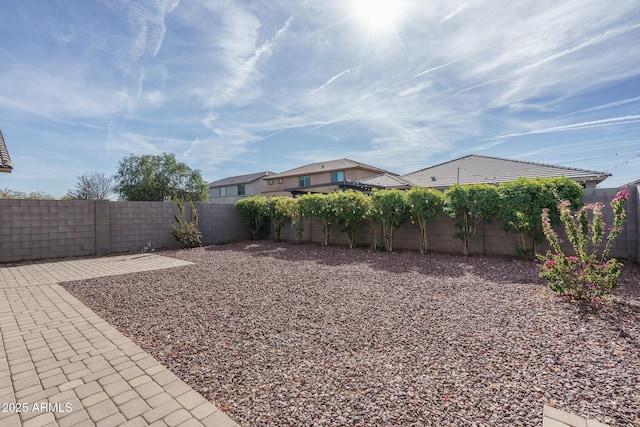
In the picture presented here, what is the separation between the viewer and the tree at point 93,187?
22044mm

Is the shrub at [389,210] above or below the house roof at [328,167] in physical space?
below

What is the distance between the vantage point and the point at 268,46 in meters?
8.12

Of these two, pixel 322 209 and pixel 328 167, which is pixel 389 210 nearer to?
pixel 322 209

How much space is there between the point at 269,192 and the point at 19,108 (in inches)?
Result: 989

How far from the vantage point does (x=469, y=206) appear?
292 inches

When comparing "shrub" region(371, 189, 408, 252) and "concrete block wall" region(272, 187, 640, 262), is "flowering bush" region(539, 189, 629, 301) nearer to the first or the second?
"concrete block wall" region(272, 187, 640, 262)

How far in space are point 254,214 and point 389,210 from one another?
703cm

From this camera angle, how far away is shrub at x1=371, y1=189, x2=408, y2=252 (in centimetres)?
856

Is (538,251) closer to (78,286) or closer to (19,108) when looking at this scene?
(78,286)

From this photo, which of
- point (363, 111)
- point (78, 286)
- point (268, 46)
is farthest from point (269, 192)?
point (78, 286)

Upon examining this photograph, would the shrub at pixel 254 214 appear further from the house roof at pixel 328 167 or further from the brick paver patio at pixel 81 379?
the house roof at pixel 328 167

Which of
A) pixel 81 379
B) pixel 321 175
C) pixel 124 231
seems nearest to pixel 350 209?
pixel 81 379

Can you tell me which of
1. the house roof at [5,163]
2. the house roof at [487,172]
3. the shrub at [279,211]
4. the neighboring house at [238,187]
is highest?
the neighboring house at [238,187]

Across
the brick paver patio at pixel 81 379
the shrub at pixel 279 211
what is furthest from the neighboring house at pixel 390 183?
the brick paver patio at pixel 81 379
